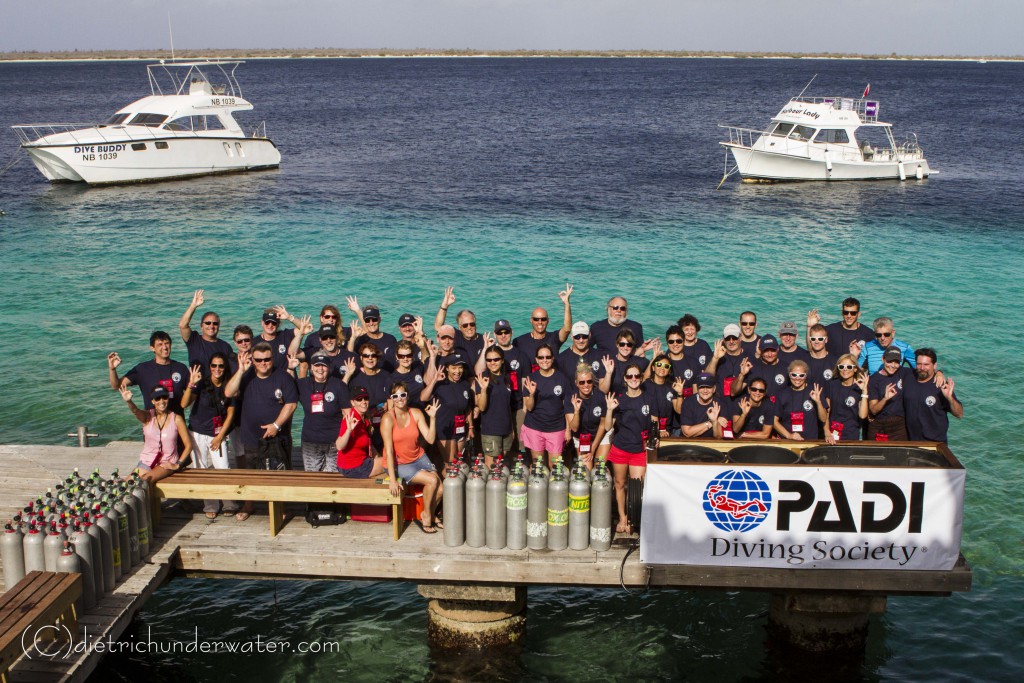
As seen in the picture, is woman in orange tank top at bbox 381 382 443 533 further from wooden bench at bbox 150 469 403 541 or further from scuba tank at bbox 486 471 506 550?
scuba tank at bbox 486 471 506 550

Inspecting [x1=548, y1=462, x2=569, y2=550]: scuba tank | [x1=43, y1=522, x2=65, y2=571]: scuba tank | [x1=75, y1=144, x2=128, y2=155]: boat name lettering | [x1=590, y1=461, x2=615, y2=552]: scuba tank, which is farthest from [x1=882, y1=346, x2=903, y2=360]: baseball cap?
[x1=75, y1=144, x2=128, y2=155]: boat name lettering

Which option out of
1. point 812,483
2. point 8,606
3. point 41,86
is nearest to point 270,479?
→ point 8,606

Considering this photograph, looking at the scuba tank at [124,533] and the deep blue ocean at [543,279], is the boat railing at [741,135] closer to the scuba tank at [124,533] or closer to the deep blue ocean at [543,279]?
the deep blue ocean at [543,279]

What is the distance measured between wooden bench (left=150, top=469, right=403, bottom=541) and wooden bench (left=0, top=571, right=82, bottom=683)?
62.1 inches

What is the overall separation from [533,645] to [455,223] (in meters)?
24.2

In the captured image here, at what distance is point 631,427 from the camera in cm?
960

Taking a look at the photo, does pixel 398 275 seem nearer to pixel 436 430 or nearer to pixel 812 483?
pixel 436 430

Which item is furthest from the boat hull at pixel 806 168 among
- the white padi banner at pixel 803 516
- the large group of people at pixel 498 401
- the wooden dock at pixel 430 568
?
the white padi banner at pixel 803 516

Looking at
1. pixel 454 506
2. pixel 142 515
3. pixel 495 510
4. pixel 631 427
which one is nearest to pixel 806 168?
pixel 631 427

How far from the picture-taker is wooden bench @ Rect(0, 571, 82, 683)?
6.83 metres

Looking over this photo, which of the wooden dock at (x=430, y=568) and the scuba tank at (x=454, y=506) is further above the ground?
the scuba tank at (x=454, y=506)

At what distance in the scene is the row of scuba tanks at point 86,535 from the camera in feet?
25.7

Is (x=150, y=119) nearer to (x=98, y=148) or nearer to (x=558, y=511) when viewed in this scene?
(x=98, y=148)

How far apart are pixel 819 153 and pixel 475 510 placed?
122ft
